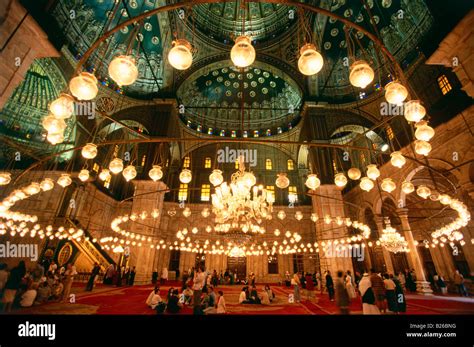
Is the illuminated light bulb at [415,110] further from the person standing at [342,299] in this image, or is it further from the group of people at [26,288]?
the group of people at [26,288]

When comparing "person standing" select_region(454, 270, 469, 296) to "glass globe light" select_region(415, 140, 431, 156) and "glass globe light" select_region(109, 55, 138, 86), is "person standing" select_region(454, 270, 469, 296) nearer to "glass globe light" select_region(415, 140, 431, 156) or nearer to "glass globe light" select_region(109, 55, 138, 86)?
"glass globe light" select_region(415, 140, 431, 156)

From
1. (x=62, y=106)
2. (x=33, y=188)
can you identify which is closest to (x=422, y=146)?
(x=62, y=106)

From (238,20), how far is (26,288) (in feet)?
66.0

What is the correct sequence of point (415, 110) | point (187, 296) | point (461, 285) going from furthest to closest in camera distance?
point (461, 285) < point (187, 296) < point (415, 110)

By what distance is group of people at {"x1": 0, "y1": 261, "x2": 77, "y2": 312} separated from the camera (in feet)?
16.9

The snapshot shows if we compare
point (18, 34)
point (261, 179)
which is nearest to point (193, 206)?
point (261, 179)

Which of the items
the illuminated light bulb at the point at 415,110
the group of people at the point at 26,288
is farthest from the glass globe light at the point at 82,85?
the group of people at the point at 26,288

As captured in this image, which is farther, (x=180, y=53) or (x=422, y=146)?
(x=422, y=146)

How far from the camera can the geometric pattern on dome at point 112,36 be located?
1186 centimetres

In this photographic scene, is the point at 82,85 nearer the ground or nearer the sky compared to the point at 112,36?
nearer the ground

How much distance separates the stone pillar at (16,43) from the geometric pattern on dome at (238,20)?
1406 centimetres

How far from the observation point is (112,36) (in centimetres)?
1064

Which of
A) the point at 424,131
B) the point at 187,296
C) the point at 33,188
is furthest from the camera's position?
the point at 187,296

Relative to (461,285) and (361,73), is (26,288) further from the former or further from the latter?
(461,285)
